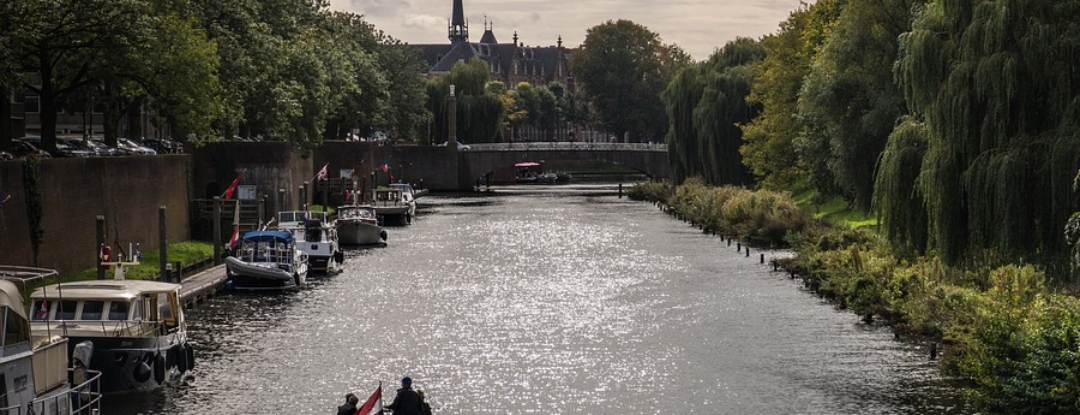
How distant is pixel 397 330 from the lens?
49688 mm

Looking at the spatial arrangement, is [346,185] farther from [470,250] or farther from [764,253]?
[764,253]

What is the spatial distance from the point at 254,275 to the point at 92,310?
20.1 metres

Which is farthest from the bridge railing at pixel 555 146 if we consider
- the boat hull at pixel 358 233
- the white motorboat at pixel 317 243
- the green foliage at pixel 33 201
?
the green foliage at pixel 33 201

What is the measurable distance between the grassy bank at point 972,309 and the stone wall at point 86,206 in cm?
2686

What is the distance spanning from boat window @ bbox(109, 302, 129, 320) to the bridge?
116 metres

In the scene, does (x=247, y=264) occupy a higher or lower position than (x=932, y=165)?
lower

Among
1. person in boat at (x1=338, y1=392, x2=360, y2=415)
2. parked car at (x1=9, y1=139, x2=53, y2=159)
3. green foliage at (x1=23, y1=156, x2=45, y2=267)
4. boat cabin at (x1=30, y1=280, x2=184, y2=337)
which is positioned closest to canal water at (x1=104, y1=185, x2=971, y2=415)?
boat cabin at (x1=30, y1=280, x2=184, y2=337)

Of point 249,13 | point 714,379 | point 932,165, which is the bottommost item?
point 714,379

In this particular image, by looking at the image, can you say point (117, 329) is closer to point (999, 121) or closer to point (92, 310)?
point (92, 310)

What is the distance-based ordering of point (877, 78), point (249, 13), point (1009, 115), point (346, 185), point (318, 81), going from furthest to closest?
point (346, 185) → point (318, 81) → point (249, 13) → point (877, 78) → point (1009, 115)

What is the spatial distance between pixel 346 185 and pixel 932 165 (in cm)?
7725

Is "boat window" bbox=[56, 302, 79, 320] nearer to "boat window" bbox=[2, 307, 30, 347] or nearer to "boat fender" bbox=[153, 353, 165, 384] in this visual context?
"boat fender" bbox=[153, 353, 165, 384]

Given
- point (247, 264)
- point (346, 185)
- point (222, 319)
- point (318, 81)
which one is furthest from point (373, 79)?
point (222, 319)

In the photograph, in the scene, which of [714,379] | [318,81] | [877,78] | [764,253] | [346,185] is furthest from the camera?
[346,185]
